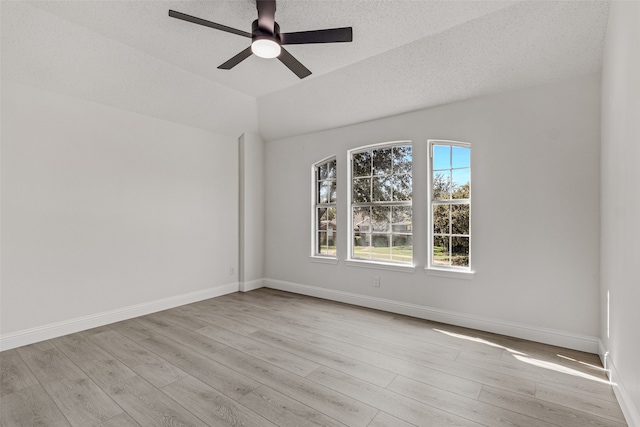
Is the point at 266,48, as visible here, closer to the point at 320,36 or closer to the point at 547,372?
the point at 320,36

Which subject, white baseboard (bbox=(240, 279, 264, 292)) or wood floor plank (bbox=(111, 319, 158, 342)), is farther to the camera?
white baseboard (bbox=(240, 279, 264, 292))

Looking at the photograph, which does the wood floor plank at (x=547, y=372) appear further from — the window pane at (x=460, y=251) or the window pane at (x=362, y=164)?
the window pane at (x=362, y=164)

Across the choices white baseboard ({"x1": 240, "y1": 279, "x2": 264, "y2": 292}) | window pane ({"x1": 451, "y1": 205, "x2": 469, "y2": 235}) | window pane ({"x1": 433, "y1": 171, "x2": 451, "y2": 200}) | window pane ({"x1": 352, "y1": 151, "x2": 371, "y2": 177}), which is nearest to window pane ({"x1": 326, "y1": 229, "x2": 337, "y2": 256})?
window pane ({"x1": 352, "y1": 151, "x2": 371, "y2": 177})

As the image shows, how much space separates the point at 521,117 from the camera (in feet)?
10.4

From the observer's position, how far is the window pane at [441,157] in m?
3.76

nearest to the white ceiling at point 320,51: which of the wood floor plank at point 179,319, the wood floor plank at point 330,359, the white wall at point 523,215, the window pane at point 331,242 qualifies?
the white wall at point 523,215

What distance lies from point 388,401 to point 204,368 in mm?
1543

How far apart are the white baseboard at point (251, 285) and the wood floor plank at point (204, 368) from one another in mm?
1984

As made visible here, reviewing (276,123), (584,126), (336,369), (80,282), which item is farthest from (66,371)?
(584,126)

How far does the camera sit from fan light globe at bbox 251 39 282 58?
90.7 inches

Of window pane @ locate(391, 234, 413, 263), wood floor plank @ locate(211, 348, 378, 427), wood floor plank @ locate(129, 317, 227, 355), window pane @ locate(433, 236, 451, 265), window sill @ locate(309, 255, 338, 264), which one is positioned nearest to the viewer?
wood floor plank @ locate(211, 348, 378, 427)

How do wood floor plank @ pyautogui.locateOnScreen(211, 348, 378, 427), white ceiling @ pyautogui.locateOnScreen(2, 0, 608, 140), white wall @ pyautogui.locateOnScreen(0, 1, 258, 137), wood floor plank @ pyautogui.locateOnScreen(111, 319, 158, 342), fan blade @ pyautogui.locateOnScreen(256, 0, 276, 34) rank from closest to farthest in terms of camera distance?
wood floor plank @ pyautogui.locateOnScreen(211, 348, 378, 427) → fan blade @ pyautogui.locateOnScreen(256, 0, 276, 34) → white ceiling @ pyautogui.locateOnScreen(2, 0, 608, 140) → white wall @ pyautogui.locateOnScreen(0, 1, 258, 137) → wood floor plank @ pyautogui.locateOnScreen(111, 319, 158, 342)

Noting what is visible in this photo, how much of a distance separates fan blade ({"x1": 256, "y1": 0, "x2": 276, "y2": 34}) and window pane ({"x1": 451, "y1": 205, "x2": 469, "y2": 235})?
2.81m

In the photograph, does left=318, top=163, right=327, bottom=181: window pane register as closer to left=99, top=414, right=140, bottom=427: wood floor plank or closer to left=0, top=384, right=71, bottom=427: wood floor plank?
left=99, top=414, right=140, bottom=427: wood floor plank
